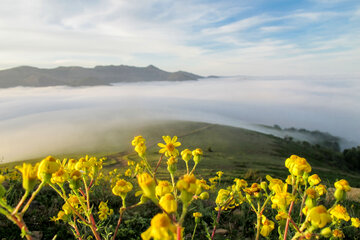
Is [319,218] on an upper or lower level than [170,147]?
lower

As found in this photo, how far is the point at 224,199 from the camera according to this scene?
277 centimetres

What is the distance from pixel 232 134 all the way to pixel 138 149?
56545mm

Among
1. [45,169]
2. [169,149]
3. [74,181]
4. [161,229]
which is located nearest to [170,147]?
[169,149]

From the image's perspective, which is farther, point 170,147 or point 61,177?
point 170,147

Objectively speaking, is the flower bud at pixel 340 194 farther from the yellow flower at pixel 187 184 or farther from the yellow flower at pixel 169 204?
the yellow flower at pixel 169 204

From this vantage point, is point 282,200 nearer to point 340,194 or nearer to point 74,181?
point 340,194

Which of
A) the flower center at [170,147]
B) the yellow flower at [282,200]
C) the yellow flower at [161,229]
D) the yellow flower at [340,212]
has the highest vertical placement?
the flower center at [170,147]

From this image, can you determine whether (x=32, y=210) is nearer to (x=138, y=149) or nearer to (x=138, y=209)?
(x=138, y=209)

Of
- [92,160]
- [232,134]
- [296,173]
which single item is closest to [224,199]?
[296,173]

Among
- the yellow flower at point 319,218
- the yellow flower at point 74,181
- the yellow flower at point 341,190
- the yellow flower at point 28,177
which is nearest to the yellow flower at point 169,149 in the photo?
the yellow flower at point 74,181

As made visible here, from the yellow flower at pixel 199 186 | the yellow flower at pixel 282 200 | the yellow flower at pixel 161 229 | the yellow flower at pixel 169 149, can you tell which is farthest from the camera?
the yellow flower at pixel 169 149

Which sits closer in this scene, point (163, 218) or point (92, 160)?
point (163, 218)

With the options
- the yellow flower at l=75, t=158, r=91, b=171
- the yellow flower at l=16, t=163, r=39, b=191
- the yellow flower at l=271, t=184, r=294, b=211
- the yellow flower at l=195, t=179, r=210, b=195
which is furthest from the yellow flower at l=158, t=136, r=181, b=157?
the yellow flower at l=16, t=163, r=39, b=191

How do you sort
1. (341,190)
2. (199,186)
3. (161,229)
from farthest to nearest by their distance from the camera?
Answer: (341,190) → (199,186) → (161,229)
